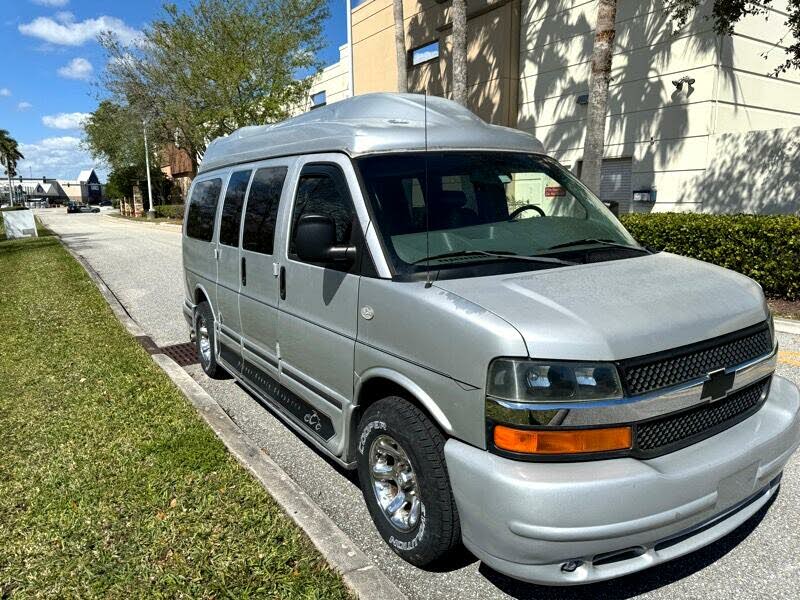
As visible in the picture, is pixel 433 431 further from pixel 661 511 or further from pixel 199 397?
pixel 199 397

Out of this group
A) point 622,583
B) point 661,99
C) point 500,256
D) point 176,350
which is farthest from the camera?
point 661,99

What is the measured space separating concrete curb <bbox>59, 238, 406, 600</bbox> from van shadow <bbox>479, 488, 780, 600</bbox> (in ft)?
1.75

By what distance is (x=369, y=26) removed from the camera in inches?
913

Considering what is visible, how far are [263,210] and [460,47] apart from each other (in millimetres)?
11454

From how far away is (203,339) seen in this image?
6.12m

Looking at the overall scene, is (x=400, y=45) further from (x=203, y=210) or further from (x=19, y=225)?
(x=19, y=225)

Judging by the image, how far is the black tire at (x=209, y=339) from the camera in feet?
18.8

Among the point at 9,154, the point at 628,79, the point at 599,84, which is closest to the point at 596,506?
the point at 599,84

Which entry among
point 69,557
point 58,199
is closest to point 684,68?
point 69,557

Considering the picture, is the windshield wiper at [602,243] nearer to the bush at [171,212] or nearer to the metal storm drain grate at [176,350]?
the metal storm drain grate at [176,350]

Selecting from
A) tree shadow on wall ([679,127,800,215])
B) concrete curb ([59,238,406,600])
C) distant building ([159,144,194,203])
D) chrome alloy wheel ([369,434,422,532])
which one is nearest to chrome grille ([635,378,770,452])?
chrome alloy wheel ([369,434,422,532])

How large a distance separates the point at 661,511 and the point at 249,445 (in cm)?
288

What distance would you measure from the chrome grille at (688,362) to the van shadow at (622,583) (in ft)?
3.33

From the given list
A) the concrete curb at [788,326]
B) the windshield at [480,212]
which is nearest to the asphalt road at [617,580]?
the windshield at [480,212]
